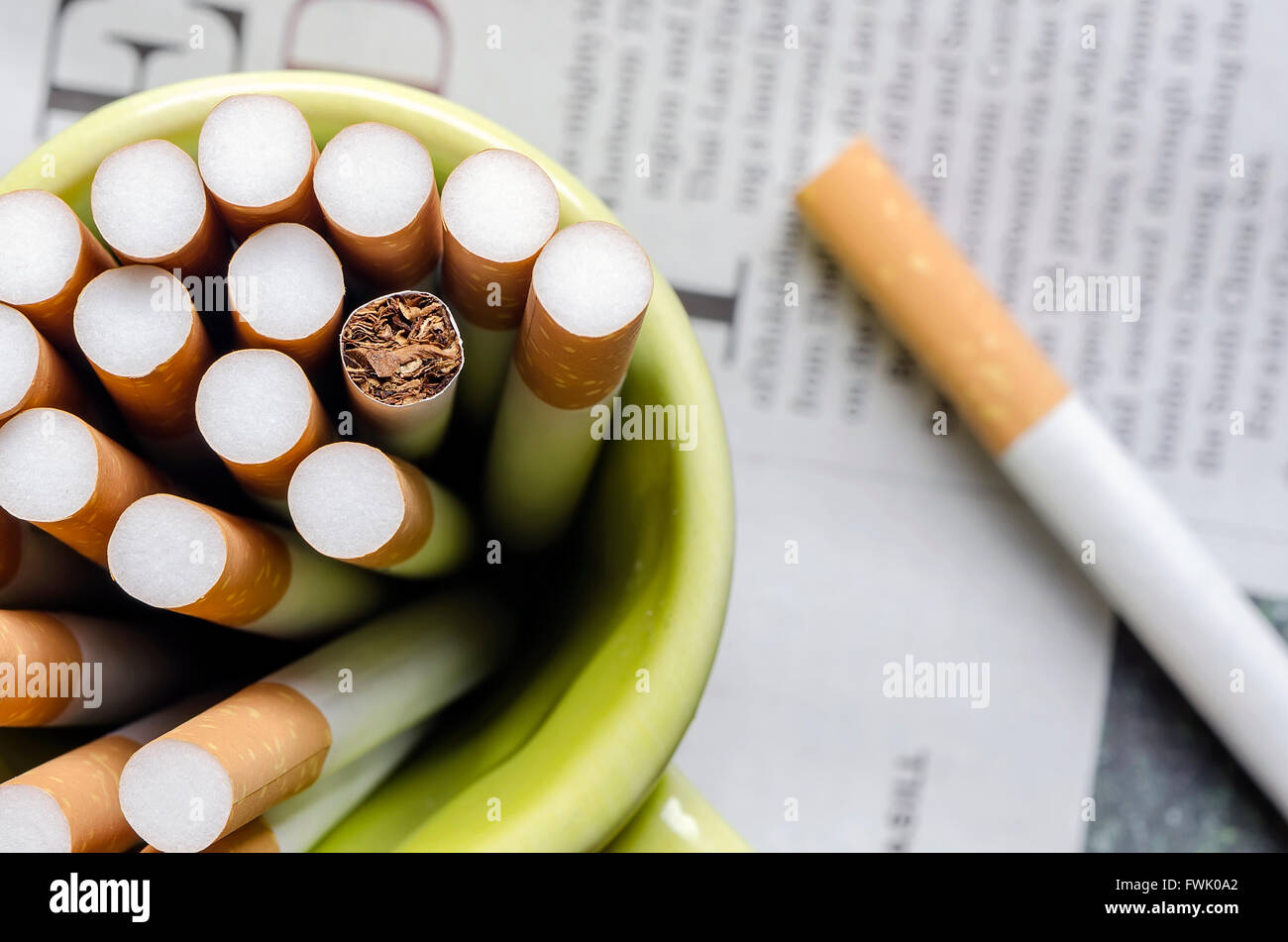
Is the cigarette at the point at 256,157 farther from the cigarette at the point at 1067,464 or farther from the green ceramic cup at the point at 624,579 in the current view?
the cigarette at the point at 1067,464

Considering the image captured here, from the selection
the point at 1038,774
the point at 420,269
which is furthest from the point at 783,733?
the point at 420,269

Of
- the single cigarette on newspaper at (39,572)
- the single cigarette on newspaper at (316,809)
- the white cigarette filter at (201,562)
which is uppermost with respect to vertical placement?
the white cigarette filter at (201,562)

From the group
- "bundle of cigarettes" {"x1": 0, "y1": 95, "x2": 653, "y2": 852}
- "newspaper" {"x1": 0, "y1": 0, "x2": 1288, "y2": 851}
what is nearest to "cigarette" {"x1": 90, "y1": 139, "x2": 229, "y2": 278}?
"bundle of cigarettes" {"x1": 0, "y1": 95, "x2": 653, "y2": 852}

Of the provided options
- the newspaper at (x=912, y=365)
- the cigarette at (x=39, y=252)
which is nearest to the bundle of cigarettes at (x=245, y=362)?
the cigarette at (x=39, y=252)

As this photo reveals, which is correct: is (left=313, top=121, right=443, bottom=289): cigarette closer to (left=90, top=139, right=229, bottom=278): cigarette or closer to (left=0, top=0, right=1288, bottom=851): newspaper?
(left=90, top=139, right=229, bottom=278): cigarette

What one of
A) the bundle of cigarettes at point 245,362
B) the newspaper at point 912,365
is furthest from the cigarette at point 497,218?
the newspaper at point 912,365

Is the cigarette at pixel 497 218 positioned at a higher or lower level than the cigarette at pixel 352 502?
higher

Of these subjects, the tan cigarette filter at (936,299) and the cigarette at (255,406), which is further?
the tan cigarette filter at (936,299)
